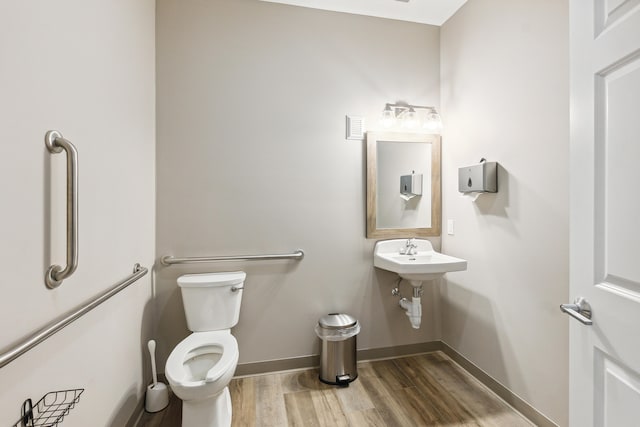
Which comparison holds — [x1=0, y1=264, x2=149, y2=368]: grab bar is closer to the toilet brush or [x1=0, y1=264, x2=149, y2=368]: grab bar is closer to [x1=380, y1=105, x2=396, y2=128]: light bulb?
the toilet brush

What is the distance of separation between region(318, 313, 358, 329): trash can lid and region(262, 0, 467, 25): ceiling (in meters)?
2.28

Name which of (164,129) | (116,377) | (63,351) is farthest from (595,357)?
(164,129)

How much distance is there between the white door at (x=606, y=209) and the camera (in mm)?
858

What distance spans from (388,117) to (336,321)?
61.4 inches

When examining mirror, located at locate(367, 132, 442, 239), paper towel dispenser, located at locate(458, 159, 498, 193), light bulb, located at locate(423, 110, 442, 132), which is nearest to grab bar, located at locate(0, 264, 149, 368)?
mirror, located at locate(367, 132, 442, 239)

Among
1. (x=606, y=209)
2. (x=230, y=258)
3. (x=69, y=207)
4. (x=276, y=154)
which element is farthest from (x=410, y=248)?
(x=69, y=207)

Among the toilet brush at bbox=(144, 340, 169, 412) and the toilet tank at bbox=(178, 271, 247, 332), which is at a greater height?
the toilet tank at bbox=(178, 271, 247, 332)

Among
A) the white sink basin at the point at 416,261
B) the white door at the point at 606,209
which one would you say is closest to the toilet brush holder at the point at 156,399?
the white sink basin at the point at 416,261

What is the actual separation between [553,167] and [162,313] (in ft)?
8.22

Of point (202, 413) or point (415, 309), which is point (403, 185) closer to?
point (415, 309)

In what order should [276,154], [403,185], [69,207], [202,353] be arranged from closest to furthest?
[69,207] < [202,353] < [276,154] < [403,185]

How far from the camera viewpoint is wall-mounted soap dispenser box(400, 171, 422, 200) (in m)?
2.44

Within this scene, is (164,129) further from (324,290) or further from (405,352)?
(405,352)

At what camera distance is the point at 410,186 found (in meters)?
2.46
